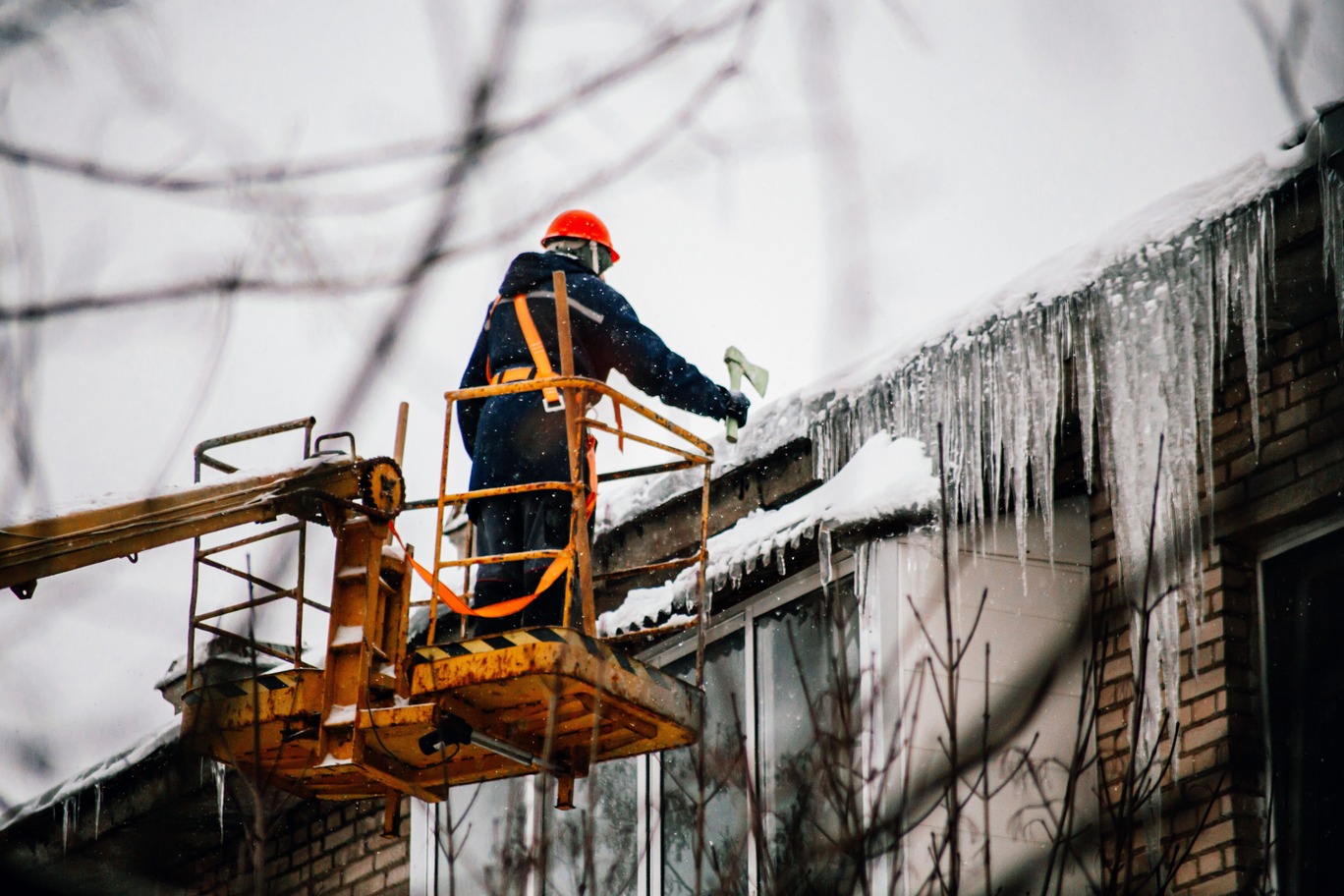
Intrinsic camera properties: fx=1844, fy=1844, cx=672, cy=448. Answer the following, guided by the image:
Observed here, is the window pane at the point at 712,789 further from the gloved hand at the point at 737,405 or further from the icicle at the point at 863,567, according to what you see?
the gloved hand at the point at 737,405

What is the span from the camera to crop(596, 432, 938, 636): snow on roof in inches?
275

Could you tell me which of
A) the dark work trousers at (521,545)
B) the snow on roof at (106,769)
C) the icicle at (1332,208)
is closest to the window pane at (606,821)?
the dark work trousers at (521,545)

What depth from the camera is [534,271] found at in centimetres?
671

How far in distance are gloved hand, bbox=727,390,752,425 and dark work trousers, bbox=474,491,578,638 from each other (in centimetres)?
69

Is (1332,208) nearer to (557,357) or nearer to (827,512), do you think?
(827,512)

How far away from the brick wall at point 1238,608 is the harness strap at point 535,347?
2.01m

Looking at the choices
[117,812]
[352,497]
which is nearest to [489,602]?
[352,497]

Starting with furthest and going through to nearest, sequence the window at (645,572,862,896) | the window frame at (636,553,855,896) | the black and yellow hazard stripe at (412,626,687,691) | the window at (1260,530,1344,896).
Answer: the window frame at (636,553,855,896) < the window at (645,572,862,896) < the window at (1260,530,1344,896) < the black and yellow hazard stripe at (412,626,687,691)

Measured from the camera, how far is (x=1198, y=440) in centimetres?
684

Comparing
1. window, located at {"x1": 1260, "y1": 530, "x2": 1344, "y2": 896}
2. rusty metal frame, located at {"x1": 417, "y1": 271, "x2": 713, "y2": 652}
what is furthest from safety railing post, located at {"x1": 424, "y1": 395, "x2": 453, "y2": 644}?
window, located at {"x1": 1260, "y1": 530, "x2": 1344, "y2": 896}

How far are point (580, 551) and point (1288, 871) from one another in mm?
2575

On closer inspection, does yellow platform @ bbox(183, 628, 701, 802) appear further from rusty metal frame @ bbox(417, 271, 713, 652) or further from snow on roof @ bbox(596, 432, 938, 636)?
snow on roof @ bbox(596, 432, 938, 636)

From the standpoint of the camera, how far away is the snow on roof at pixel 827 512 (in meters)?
6.97

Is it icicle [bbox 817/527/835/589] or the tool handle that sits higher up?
the tool handle
